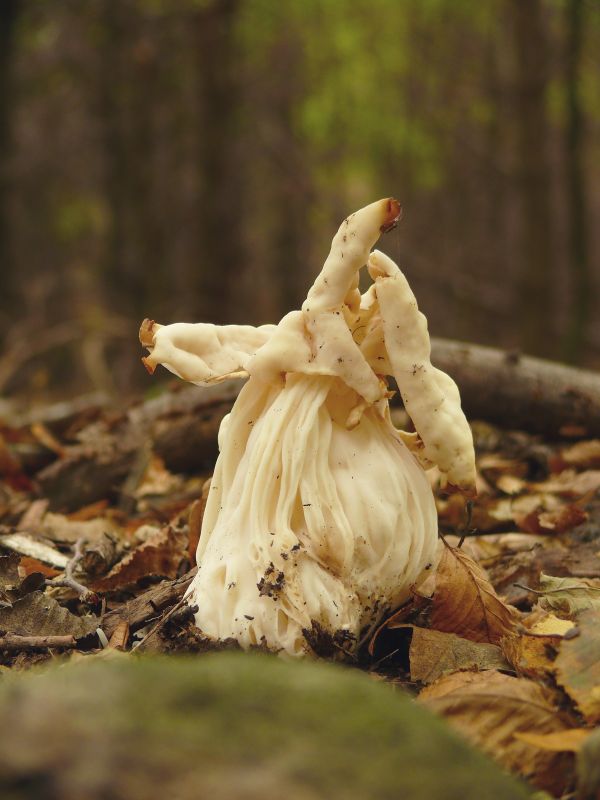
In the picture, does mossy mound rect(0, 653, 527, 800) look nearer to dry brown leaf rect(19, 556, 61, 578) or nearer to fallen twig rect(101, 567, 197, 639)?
fallen twig rect(101, 567, 197, 639)

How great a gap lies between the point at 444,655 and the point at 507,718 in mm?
378

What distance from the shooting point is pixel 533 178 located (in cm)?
973

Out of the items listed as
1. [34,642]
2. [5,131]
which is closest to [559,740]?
[34,642]

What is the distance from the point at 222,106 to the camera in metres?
9.95

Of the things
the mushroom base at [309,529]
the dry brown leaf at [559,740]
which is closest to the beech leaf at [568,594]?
the mushroom base at [309,529]

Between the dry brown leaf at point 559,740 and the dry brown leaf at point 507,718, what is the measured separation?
0.10 feet

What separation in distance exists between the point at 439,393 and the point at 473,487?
27cm

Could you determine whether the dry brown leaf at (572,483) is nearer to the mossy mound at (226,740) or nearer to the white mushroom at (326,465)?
the white mushroom at (326,465)

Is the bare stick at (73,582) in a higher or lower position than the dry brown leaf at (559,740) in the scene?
lower

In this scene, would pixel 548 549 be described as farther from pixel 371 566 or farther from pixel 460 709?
pixel 460 709

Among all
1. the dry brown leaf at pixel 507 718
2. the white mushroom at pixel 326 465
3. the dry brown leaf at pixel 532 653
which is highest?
the white mushroom at pixel 326 465

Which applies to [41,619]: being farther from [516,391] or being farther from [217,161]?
[217,161]

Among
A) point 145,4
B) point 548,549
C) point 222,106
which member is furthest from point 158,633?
point 145,4

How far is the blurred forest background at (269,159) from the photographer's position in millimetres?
9758
